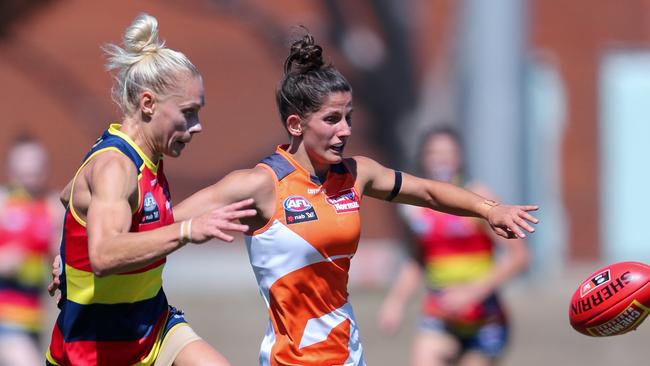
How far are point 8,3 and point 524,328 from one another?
9022 millimetres

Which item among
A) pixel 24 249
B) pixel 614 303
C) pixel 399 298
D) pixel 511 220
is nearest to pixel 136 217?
pixel 511 220

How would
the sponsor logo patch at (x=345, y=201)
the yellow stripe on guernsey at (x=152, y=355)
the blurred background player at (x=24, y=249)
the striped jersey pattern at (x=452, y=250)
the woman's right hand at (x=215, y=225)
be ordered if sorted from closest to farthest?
the woman's right hand at (x=215, y=225) → the yellow stripe on guernsey at (x=152, y=355) → the sponsor logo patch at (x=345, y=201) → the striped jersey pattern at (x=452, y=250) → the blurred background player at (x=24, y=249)

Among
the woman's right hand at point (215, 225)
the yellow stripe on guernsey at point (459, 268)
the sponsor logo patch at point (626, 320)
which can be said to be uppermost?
the woman's right hand at point (215, 225)

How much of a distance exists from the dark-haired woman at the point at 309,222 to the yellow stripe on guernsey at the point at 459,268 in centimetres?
225

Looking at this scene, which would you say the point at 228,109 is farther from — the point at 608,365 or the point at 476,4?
the point at 608,365

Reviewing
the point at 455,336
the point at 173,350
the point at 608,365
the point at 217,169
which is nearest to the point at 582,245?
the point at 217,169

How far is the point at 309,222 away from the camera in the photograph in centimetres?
460

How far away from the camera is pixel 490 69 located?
561 inches

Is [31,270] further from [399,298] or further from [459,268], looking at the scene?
[459,268]

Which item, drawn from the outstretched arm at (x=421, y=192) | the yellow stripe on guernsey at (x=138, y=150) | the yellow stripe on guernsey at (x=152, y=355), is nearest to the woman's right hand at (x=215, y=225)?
the yellow stripe on guernsey at (x=138, y=150)

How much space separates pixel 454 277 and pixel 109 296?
3.06m

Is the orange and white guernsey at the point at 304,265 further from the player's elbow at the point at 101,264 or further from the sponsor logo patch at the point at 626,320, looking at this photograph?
the sponsor logo patch at the point at 626,320

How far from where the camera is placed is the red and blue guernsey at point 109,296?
4.37 meters

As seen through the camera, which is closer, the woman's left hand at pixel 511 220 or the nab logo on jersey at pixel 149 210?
the nab logo on jersey at pixel 149 210
